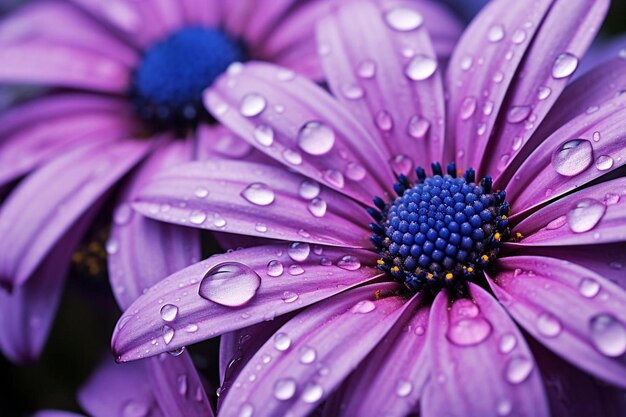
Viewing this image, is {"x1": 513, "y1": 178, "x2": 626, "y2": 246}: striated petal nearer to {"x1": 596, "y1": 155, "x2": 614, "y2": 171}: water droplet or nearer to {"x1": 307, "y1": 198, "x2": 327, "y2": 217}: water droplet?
{"x1": 596, "y1": 155, "x2": 614, "y2": 171}: water droplet

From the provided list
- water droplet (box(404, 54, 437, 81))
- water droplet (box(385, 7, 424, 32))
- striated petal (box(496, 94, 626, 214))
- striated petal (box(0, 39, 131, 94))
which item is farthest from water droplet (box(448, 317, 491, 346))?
striated petal (box(0, 39, 131, 94))

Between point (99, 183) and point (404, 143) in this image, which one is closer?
point (404, 143)

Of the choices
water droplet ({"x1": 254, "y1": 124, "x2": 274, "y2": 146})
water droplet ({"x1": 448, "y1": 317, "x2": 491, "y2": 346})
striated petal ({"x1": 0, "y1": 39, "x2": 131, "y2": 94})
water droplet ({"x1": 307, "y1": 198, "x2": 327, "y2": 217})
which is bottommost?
water droplet ({"x1": 448, "y1": 317, "x2": 491, "y2": 346})

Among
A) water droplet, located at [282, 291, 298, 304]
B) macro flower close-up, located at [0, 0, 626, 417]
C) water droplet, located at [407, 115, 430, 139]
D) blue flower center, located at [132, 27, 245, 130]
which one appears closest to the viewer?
macro flower close-up, located at [0, 0, 626, 417]

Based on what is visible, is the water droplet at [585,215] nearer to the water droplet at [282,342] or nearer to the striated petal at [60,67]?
the water droplet at [282,342]

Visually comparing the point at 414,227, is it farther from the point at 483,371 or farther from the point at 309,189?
the point at 483,371

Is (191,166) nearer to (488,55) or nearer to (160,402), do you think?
(160,402)

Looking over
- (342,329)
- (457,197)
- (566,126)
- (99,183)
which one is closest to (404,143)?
(457,197)
